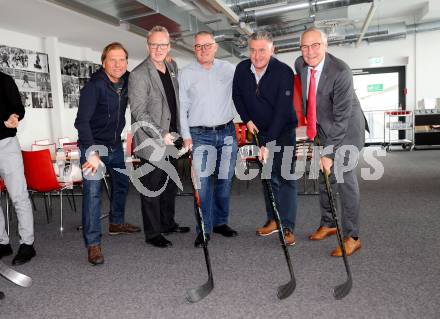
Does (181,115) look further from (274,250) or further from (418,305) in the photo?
(418,305)

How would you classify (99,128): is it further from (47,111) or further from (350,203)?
(47,111)

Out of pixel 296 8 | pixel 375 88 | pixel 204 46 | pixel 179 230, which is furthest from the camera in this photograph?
pixel 375 88

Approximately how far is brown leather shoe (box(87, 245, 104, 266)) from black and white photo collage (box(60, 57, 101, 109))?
6928mm

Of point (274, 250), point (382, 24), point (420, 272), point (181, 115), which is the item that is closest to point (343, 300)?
point (420, 272)

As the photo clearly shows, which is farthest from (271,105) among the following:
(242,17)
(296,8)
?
(242,17)

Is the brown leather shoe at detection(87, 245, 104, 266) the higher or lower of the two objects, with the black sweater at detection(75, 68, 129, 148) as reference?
lower

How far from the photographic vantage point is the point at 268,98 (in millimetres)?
3215

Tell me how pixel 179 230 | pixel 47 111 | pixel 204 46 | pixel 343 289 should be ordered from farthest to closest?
pixel 47 111, pixel 179 230, pixel 204 46, pixel 343 289

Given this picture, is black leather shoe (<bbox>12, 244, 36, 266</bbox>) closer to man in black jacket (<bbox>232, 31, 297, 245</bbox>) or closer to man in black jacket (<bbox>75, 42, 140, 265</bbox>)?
man in black jacket (<bbox>75, 42, 140, 265</bbox>)

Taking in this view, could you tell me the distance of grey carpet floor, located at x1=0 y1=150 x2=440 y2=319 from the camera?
89.3 inches

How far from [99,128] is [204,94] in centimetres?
89

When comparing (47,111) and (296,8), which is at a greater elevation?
(296,8)

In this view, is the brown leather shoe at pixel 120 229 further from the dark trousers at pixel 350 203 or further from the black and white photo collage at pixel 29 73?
the black and white photo collage at pixel 29 73

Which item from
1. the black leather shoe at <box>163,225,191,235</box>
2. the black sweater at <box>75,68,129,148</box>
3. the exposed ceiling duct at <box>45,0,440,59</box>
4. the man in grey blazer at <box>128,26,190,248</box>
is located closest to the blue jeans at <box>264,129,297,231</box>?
the man in grey blazer at <box>128,26,190,248</box>
